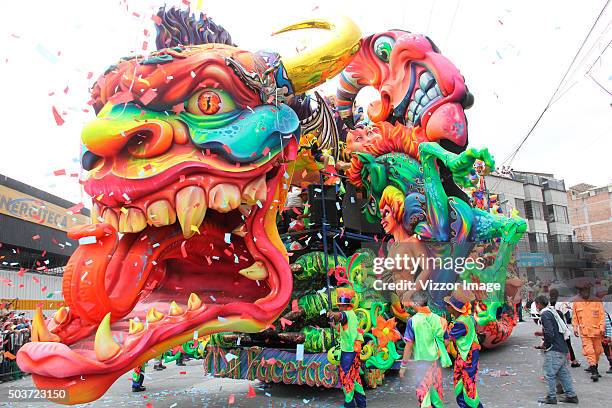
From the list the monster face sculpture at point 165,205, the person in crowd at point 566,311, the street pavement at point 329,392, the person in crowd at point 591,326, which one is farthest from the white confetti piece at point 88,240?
the person in crowd at point 591,326

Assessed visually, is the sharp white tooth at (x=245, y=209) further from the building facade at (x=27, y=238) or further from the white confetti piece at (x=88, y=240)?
the building facade at (x=27, y=238)

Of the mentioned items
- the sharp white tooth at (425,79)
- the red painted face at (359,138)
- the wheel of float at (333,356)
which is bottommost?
the wheel of float at (333,356)

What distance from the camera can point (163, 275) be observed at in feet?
13.4

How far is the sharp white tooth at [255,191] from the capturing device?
3.74m

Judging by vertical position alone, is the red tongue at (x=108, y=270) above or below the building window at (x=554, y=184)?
below

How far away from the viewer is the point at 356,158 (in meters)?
5.79

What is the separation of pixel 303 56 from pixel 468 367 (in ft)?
10.6

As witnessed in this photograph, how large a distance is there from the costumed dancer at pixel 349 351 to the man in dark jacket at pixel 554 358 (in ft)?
6.87

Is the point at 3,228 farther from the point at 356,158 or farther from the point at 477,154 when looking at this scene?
the point at 477,154

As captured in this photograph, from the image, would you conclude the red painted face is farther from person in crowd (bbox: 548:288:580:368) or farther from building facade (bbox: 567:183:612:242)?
building facade (bbox: 567:183:612:242)

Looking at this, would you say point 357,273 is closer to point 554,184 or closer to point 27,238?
point 27,238

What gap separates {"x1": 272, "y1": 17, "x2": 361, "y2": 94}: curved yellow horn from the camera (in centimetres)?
422

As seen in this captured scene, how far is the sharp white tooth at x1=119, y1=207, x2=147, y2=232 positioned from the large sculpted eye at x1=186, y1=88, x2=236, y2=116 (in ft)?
2.78

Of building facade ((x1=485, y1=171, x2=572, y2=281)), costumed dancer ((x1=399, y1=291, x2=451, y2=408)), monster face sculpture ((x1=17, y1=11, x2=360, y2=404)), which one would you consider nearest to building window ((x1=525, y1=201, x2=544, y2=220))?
building facade ((x1=485, y1=171, x2=572, y2=281))
